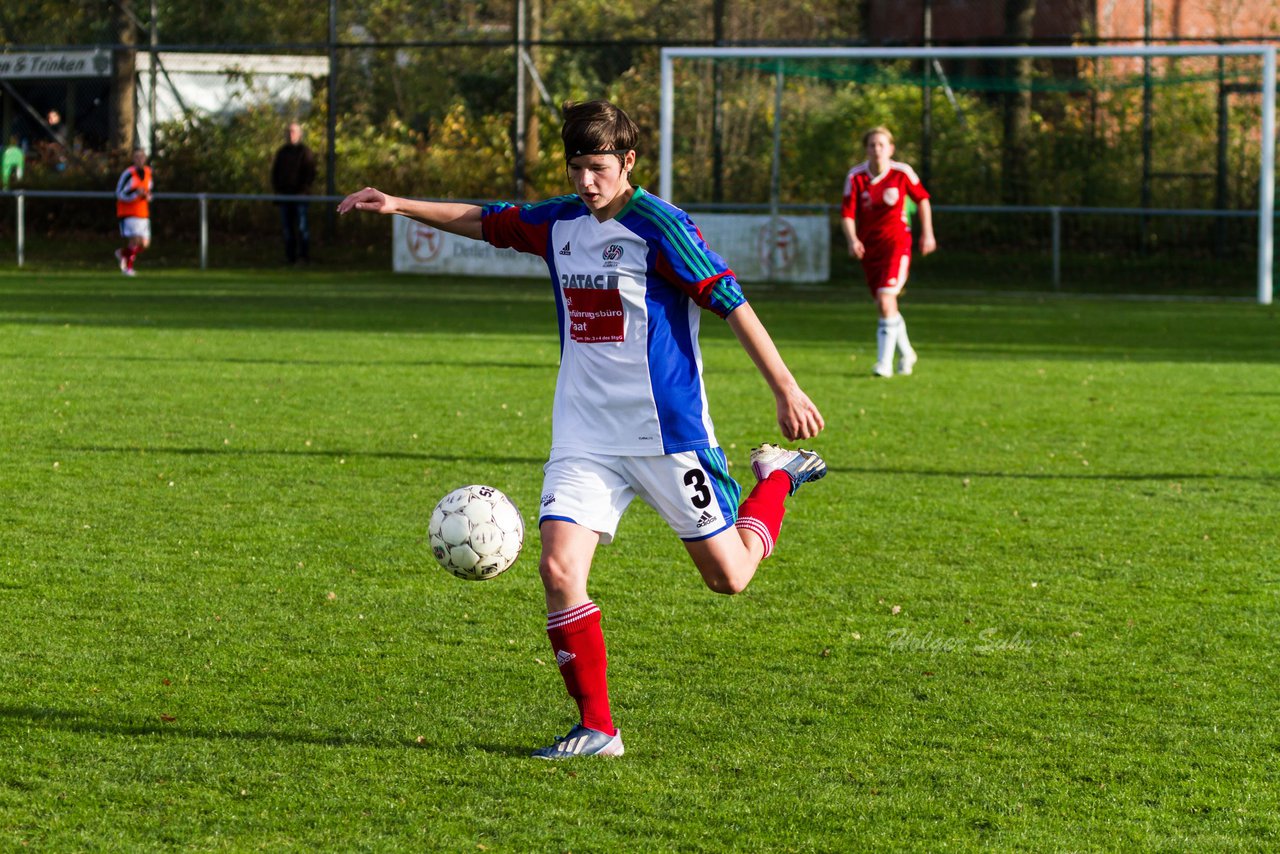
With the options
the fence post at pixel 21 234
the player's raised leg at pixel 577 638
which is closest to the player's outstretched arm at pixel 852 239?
the player's raised leg at pixel 577 638

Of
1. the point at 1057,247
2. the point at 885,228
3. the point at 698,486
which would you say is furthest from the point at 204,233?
the point at 698,486

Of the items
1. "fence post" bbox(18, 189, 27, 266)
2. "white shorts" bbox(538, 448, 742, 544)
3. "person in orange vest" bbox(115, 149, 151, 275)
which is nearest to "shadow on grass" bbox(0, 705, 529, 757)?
"white shorts" bbox(538, 448, 742, 544)

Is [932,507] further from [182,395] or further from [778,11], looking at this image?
[778,11]

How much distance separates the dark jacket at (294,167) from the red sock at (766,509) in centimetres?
2140

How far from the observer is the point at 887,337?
1315 cm

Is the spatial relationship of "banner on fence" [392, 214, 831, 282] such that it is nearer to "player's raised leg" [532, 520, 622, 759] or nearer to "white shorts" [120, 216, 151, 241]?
"white shorts" [120, 216, 151, 241]

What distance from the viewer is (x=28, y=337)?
14969 mm

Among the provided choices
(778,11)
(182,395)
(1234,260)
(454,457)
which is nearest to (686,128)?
(778,11)

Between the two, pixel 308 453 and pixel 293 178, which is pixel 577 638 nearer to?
pixel 308 453

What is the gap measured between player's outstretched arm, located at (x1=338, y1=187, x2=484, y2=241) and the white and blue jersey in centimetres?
37

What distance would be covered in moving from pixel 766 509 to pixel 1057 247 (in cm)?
1920

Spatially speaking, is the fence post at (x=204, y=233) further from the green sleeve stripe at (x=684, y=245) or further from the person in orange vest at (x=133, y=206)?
the green sleeve stripe at (x=684, y=245)

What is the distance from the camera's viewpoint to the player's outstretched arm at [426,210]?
455 cm

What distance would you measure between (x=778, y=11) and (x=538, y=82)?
6.15m
